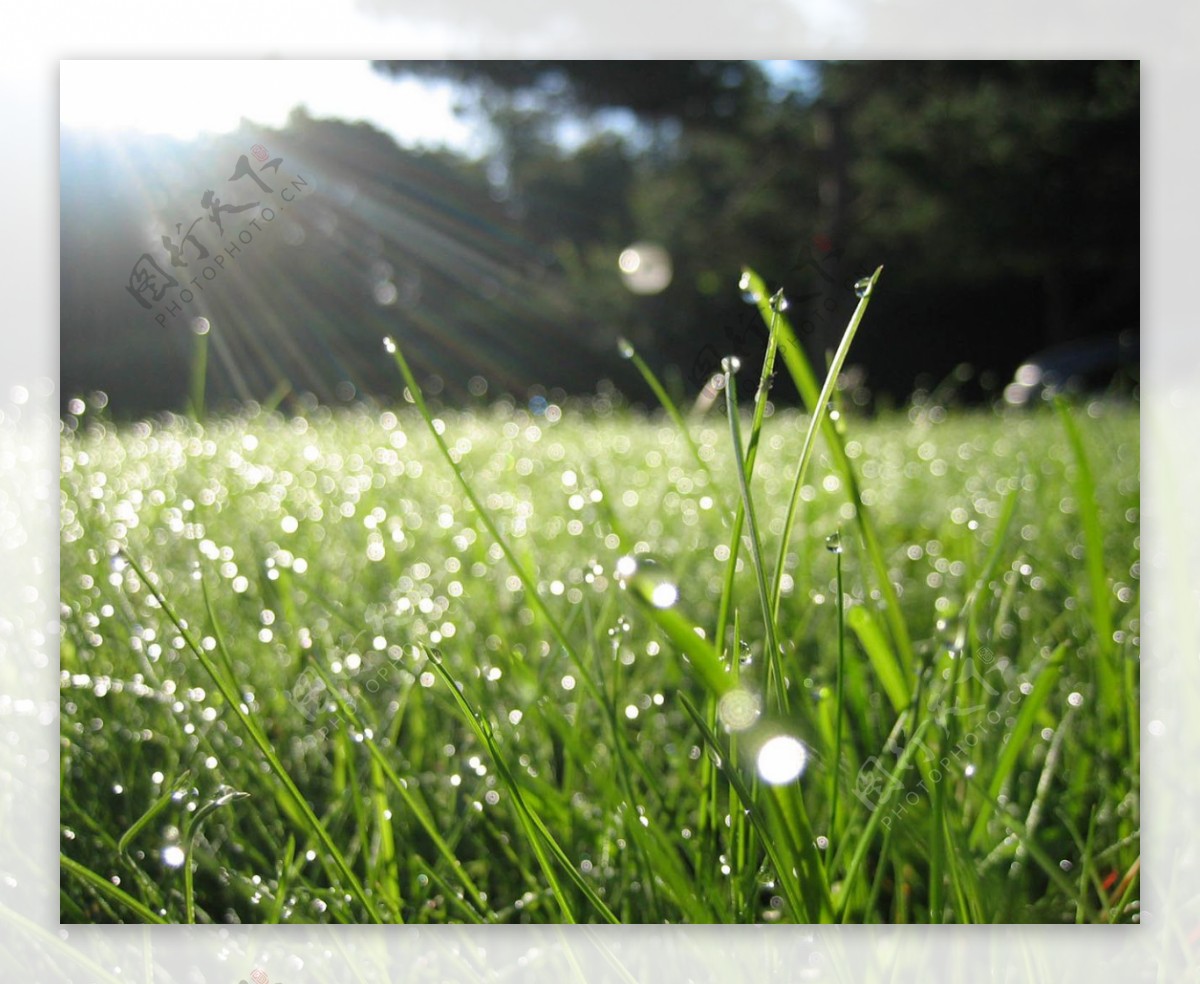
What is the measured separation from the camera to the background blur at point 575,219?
3.77 ft

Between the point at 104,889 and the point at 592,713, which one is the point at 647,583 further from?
the point at 104,889

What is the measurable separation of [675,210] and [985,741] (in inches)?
82.5

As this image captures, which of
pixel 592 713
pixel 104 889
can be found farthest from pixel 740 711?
pixel 104 889

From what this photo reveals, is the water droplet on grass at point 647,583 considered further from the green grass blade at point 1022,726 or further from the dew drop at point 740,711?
the green grass blade at point 1022,726

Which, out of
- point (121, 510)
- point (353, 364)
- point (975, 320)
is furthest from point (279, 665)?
point (975, 320)

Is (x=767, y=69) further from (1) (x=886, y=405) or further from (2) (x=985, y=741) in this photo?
(1) (x=886, y=405)

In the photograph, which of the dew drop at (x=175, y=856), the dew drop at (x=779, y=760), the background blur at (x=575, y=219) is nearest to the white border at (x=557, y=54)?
the background blur at (x=575, y=219)

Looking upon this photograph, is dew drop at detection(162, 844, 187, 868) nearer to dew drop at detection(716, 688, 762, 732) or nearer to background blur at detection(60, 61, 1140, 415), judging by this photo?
dew drop at detection(716, 688, 762, 732)

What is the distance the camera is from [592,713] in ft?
2.78

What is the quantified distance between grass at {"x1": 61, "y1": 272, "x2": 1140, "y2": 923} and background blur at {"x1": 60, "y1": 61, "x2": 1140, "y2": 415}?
0.31 m

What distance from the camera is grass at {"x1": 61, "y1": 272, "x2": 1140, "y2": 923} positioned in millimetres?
580

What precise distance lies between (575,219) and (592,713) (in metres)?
1.69

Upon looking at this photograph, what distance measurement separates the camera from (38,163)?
41.7 inches

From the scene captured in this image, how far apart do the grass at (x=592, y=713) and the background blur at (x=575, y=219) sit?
31cm
